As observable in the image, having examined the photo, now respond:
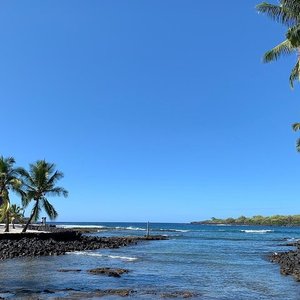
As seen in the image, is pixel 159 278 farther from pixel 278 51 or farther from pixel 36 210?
pixel 36 210

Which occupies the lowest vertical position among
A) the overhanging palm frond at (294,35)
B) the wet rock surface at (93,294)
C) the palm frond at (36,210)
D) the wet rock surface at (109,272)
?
the wet rock surface at (93,294)

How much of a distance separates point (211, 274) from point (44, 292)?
41.2 ft

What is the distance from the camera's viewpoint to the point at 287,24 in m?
22.2

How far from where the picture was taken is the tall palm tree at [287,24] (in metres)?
20.4

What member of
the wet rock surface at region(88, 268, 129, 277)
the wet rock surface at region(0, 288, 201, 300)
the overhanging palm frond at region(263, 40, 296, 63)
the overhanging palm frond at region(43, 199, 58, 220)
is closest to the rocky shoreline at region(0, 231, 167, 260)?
the overhanging palm frond at region(43, 199, 58, 220)

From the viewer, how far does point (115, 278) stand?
25109 millimetres

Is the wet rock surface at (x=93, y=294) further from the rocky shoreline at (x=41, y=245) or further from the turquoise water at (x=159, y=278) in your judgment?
the rocky shoreline at (x=41, y=245)

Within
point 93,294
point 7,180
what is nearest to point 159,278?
point 93,294

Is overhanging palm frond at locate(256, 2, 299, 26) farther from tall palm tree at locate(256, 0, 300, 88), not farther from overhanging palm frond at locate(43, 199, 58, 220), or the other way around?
overhanging palm frond at locate(43, 199, 58, 220)

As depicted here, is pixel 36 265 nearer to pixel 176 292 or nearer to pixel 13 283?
pixel 13 283

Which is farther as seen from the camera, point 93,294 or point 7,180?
point 7,180

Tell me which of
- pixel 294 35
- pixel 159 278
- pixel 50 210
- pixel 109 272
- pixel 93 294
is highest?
pixel 294 35

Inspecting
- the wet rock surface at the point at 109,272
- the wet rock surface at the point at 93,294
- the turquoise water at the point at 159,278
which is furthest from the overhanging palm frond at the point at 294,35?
the wet rock surface at the point at 109,272

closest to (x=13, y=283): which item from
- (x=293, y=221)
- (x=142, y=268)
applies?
(x=142, y=268)
